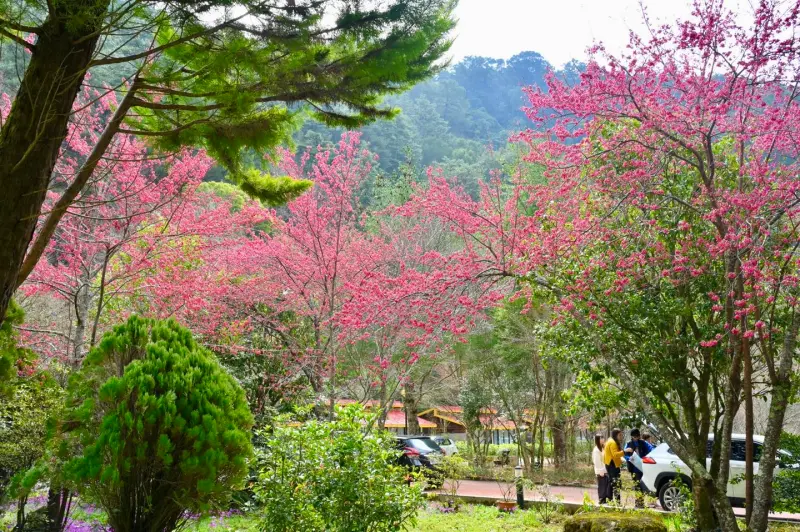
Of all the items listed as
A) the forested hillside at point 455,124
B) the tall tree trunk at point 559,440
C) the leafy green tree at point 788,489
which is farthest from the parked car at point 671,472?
the forested hillside at point 455,124

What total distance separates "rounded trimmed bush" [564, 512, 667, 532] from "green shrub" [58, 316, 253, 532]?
402cm

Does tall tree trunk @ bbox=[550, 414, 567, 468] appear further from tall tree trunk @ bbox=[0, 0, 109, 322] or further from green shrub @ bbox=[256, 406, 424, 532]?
tall tree trunk @ bbox=[0, 0, 109, 322]

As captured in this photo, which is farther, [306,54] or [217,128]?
[217,128]

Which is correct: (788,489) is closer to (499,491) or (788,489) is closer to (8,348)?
(499,491)

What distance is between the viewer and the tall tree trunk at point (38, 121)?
11.6 ft

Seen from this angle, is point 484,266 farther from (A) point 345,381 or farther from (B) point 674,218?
(A) point 345,381

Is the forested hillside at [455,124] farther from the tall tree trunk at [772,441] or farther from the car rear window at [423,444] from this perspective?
the tall tree trunk at [772,441]

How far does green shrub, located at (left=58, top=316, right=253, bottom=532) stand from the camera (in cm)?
376

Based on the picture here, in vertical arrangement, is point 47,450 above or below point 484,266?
below

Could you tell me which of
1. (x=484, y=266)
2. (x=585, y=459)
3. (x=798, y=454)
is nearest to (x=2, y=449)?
(x=484, y=266)

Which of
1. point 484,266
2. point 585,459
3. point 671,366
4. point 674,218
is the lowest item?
point 585,459

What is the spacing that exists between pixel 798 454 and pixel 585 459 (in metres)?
14.9

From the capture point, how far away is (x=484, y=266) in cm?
726

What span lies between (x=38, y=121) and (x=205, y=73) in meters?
1.27
